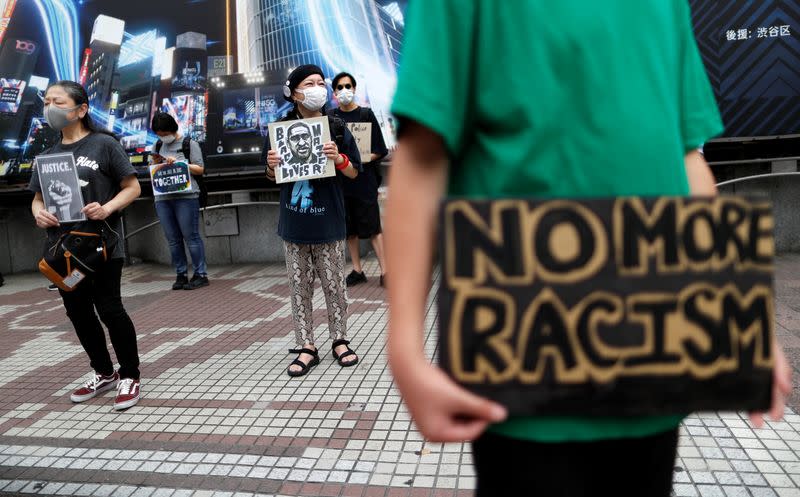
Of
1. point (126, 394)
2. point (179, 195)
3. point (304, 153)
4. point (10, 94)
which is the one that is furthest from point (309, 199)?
point (10, 94)

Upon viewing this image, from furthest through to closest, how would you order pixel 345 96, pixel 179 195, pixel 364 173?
pixel 179 195, pixel 364 173, pixel 345 96

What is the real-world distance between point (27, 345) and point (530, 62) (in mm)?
5727

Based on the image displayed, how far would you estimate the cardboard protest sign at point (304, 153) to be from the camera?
3830 mm

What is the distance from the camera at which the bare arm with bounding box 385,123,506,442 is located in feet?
2.58

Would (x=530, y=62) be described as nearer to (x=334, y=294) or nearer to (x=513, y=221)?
(x=513, y=221)

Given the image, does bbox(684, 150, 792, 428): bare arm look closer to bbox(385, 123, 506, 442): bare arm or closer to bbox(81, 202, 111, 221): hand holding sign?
bbox(385, 123, 506, 442): bare arm

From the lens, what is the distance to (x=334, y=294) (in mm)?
4098

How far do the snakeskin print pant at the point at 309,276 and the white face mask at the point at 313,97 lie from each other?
0.86m

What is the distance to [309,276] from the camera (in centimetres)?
404

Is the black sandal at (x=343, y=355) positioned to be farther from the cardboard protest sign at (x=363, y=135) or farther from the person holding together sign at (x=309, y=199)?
the cardboard protest sign at (x=363, y=135)

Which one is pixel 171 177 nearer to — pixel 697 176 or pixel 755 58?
pixel 697 176

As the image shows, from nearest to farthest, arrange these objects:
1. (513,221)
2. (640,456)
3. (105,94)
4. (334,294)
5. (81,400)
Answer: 1. (513,221)
2. (640,456)
3. (81,400)
4. (334,294)
5. (105,94)

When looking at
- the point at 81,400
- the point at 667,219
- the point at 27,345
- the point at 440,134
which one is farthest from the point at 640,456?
the point at 27,345

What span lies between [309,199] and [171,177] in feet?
11.6
